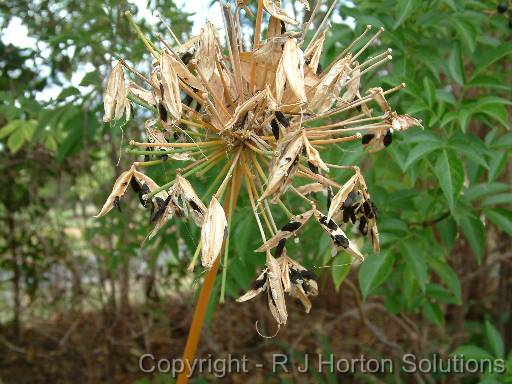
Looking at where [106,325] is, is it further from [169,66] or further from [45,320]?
[169,66]

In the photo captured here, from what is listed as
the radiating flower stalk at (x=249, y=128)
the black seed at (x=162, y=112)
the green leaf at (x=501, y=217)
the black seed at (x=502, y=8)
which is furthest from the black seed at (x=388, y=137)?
the black seed at (x=502, y=8)

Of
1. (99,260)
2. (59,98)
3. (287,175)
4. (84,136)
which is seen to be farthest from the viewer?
(99,260)

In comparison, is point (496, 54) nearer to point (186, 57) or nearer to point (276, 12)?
point (276, 12)

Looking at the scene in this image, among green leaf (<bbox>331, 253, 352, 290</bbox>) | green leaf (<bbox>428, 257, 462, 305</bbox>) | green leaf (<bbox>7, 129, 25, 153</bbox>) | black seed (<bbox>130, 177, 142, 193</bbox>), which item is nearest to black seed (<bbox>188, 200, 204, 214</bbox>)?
black seed (<bbox>130, 177, 142, 193</bbox>)

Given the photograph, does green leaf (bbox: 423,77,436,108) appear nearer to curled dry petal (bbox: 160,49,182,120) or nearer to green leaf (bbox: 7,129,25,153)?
curled dry petal (bbox: 160,49,182,120)

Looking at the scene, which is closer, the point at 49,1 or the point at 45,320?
the point at 49,1

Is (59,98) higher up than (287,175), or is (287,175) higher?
(59,98)

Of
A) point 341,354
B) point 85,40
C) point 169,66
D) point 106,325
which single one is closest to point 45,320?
point 106,325

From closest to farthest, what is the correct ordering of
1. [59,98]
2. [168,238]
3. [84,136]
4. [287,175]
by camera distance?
[287,175] < [59,98] < [84,136] < [168,238]
